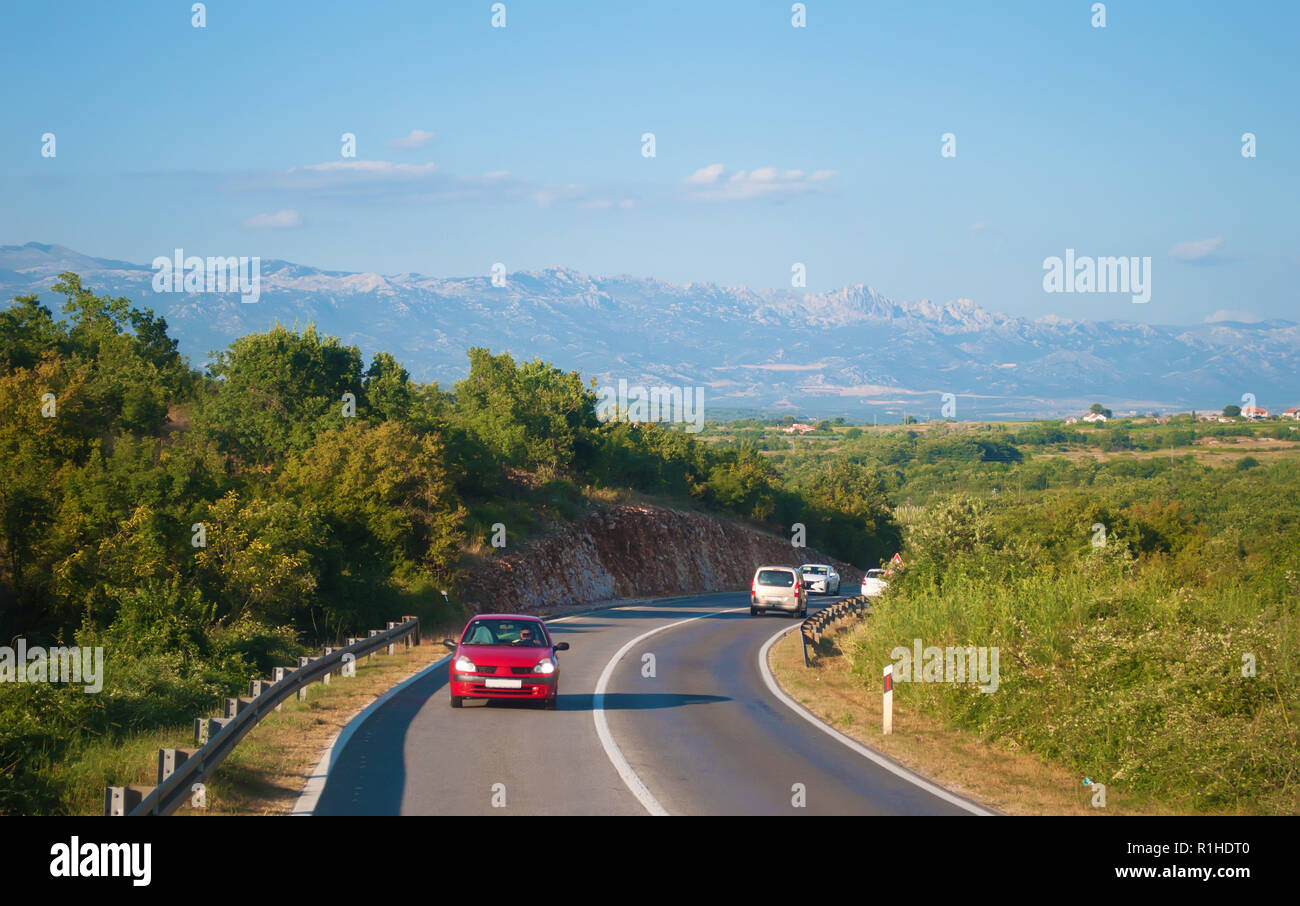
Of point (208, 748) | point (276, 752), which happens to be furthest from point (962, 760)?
point (208, 748)

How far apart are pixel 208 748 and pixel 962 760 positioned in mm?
8216

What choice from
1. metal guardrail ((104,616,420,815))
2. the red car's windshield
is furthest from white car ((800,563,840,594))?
metal guardrail ((104,616,420,815))

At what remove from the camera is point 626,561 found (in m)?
50.2

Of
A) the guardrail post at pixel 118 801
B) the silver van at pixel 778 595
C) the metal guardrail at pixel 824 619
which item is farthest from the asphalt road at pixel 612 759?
the silver van at pixel 778 595

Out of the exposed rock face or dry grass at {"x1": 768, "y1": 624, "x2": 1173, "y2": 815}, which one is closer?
dry grass at {"x1": 768, "y1": 624, "x2": 1173, "y2": 815}

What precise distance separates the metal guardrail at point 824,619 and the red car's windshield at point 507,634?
8.44 metres

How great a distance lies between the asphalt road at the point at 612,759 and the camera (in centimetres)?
965

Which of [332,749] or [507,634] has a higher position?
[507,634]

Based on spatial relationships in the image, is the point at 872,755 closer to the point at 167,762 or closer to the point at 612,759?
the point at 612,759

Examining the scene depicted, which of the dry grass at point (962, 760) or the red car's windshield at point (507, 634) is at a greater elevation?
the red car's windshield at point (507, 634)

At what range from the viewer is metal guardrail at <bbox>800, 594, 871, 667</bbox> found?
2506cm

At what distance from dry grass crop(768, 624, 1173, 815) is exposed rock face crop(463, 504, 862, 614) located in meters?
18.3

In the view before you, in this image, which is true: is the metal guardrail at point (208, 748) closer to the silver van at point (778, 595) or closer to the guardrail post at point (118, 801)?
the guardrail post at point (118, 801)

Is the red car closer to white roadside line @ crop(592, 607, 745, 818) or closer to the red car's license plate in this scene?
the red car's license plate
